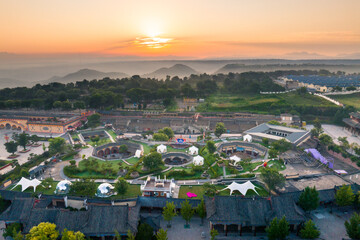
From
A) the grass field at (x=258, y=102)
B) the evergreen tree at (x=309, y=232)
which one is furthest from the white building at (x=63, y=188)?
the grass field at (x=258, y=102)

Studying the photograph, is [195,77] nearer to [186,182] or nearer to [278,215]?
[186,182]

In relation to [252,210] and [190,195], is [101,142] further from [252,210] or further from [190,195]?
[252,210]

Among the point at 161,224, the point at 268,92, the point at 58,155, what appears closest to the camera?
the point at 161,224

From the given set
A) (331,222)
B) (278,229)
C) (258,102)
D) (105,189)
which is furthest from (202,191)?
(258,102)

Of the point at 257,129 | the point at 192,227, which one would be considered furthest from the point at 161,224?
the point at 257,129

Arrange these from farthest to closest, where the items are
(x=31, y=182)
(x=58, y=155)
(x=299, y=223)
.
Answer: (x=58, y=155) < (x=31, y=182) < (x=299, y=223)

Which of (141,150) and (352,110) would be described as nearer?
(141,150)

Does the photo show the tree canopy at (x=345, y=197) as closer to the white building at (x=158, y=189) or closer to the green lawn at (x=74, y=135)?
the white building at (x=158, y=189)

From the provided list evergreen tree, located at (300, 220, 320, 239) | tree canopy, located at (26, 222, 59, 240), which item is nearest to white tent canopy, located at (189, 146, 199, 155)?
evergreen tree, located at (300, 220, 320, 239)
